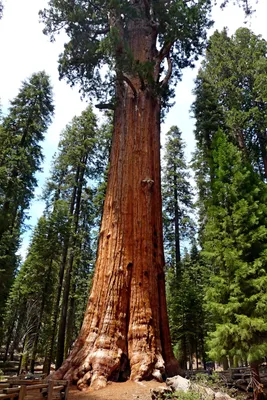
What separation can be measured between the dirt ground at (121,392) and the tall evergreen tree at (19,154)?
10141 mm

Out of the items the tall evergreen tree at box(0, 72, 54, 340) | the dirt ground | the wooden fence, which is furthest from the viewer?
the tall evergreen tree at box(0, 72, 54, 340)

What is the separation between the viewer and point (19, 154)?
17547 mm

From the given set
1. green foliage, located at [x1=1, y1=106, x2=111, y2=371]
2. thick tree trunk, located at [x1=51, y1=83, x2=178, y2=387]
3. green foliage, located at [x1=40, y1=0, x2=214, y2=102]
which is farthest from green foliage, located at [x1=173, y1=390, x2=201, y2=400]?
green foliage, located at [x1=1, y1=106, x2=111, y2=371]

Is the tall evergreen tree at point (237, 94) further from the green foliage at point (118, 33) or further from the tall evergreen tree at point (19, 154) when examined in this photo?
the tall evergreen tree at point (19, 154)

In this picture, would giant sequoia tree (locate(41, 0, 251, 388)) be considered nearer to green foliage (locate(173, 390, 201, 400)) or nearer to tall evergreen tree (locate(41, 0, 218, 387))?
tall evergreen tree (locate(41, 0, 218, 387))

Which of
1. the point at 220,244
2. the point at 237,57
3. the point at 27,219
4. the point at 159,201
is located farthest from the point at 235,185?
the point at 27,219

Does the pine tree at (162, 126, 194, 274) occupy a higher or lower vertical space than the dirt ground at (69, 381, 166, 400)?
higher

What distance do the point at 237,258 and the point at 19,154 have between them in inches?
523

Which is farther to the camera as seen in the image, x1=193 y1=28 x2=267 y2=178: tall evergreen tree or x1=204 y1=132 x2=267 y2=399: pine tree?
x1=193 y1=28 x2=267 y2=178: tall evergreen tree

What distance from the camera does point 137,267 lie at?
6.88 metres

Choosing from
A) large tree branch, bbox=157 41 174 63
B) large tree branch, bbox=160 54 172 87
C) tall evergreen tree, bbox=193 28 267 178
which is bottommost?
large tree branch, bbox=160 54 172 87

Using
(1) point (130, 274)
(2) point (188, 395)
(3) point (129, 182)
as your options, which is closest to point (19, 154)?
(3) point (129, 182)

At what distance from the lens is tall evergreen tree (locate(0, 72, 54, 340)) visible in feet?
50.4

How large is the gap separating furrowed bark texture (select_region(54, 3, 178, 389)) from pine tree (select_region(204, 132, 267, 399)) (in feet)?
8.54
